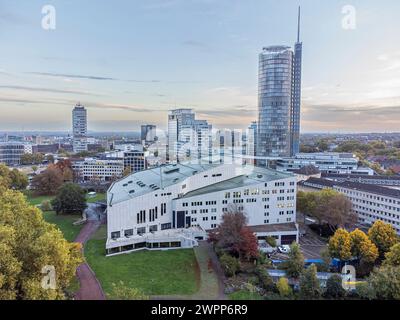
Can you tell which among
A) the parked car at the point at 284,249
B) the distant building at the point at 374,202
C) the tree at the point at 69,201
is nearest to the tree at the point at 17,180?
the tree at the point at 69,201

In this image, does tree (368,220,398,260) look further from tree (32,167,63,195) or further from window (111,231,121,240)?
tree (32,167,63,195)

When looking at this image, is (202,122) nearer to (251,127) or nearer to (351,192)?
(251,127)

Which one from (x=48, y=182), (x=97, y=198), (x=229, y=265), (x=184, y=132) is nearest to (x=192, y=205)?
(x=229, y=265)

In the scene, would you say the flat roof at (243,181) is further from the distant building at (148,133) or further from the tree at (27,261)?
the distant building at (148,133)

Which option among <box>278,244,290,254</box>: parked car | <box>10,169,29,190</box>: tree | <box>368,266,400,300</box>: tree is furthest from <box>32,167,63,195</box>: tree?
<box>368,266,400,300</box>: tree

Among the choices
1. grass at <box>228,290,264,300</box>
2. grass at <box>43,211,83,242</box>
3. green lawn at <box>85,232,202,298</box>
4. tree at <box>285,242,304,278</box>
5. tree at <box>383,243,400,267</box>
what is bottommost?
grass at <box>43,211,83,242</box>
